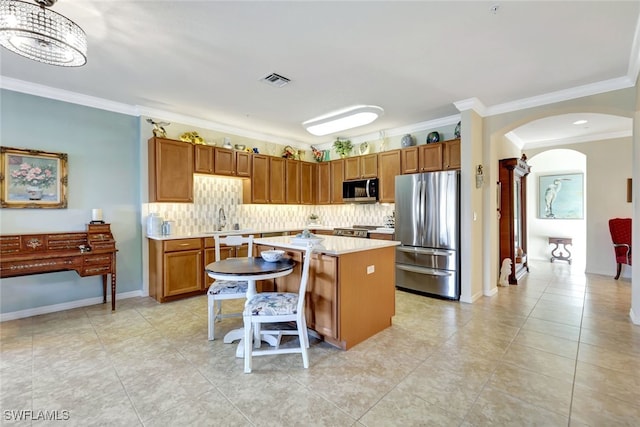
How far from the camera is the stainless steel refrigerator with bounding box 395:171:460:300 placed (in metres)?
4.05

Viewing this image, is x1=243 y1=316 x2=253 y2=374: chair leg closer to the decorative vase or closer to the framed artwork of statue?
the decorative vase

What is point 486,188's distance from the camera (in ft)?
14.2

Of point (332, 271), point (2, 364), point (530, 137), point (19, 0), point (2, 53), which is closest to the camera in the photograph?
point (19, 0)

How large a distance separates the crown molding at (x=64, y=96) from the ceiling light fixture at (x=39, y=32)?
5.81 ft

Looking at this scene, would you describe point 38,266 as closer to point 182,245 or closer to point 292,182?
point 182,245

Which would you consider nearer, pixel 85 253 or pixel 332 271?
pixel 332 271

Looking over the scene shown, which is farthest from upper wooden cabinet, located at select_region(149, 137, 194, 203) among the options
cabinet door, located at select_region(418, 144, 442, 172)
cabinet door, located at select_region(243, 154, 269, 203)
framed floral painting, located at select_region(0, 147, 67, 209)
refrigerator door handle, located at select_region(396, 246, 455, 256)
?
cabinet door, located at select_region(418, 144, 442, 172)

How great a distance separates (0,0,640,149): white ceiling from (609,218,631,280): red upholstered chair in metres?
3.02

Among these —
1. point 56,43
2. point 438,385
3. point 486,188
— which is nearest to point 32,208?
point 56,43

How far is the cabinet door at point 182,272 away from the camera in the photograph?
397 cm

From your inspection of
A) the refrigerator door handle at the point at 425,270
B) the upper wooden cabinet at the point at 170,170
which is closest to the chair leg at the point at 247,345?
the upper wooden cabinet at the point at 170,170

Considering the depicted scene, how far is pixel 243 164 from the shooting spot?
5.12m

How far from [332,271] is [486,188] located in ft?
9.99

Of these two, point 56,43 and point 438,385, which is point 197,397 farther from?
point 56,43
